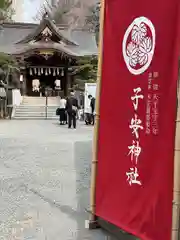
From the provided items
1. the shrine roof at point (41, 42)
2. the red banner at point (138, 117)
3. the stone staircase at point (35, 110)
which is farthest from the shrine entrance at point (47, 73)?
the red banner at point (138, 117)

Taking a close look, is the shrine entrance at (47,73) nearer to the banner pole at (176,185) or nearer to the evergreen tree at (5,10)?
the evergreen tree at (5,10)

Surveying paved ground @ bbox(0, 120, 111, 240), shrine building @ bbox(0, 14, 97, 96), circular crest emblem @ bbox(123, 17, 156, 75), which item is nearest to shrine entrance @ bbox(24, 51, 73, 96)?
shrine building @ bbox(0, 14, 97, 96)

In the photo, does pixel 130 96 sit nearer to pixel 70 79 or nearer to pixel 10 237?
pixel 10 237

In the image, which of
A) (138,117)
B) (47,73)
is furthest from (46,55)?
(138,117)

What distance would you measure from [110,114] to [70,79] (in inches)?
1119

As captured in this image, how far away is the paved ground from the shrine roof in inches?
847

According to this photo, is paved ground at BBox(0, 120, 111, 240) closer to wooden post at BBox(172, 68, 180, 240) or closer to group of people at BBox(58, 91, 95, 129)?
wooden post at BBox(172, 68, 180, 240)

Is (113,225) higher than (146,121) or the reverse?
the reverse

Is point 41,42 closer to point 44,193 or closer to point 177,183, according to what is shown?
point 44,193

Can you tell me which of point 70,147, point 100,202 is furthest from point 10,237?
point 70,147

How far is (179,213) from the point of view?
291 centimetres

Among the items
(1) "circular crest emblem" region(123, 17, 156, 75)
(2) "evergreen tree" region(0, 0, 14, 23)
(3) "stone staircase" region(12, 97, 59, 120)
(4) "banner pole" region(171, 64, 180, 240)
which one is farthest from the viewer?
(2) "evergreen tree" region(0, 0, 14, 23)

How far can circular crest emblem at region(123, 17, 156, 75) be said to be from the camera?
125 inches

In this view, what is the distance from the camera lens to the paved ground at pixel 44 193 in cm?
425
